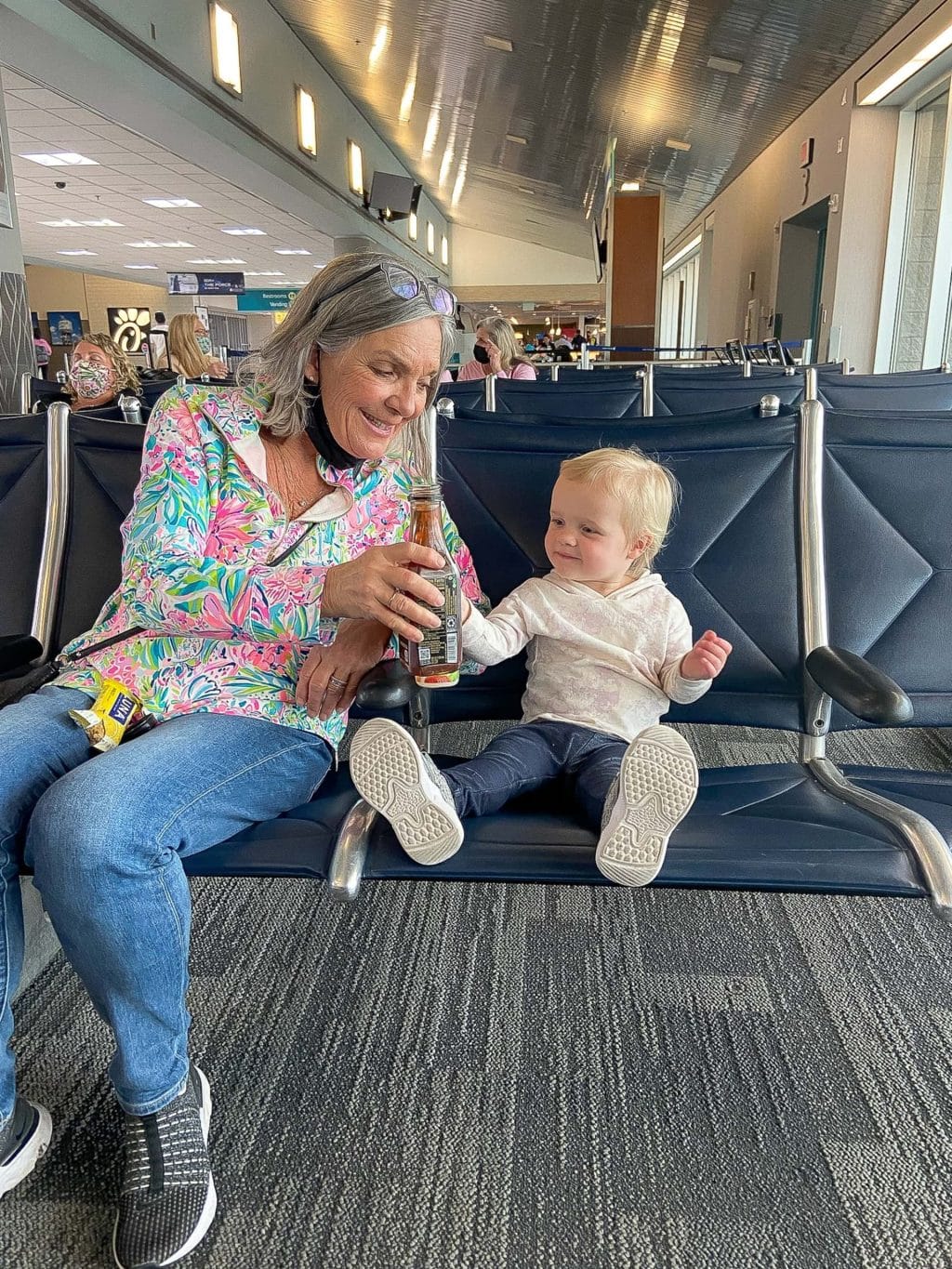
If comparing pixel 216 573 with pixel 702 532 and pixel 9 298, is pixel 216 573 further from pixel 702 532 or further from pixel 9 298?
pixel 9 298

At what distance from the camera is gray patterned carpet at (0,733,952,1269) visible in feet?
3.98

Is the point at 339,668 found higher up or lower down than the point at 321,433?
lower down

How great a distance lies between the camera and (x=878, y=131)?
791 centimetres

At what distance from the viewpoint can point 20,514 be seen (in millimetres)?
1868

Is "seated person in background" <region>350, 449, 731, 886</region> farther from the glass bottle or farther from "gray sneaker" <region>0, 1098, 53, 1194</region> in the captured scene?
"gray sneaker" <region>0, 1098, 53, 1194</region>

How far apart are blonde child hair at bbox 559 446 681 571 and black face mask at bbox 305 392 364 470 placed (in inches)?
16.4

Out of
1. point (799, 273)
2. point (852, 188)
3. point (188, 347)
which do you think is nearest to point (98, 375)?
point (188, 347)

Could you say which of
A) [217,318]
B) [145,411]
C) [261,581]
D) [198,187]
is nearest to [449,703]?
[261,581]

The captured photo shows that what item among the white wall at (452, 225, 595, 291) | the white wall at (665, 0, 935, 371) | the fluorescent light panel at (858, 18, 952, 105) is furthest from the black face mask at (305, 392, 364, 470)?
the white wall at (452, 225, 595, 291)

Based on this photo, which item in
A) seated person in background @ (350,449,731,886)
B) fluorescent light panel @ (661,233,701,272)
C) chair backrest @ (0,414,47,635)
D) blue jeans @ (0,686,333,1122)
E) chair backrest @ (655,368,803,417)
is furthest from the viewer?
fluorescent light panel @ (661,233,701,272)

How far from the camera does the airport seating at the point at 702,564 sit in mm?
1321

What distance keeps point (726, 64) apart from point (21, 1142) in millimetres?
10025

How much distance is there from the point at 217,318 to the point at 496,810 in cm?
1794

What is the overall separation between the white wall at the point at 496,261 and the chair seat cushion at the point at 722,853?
102 feet
